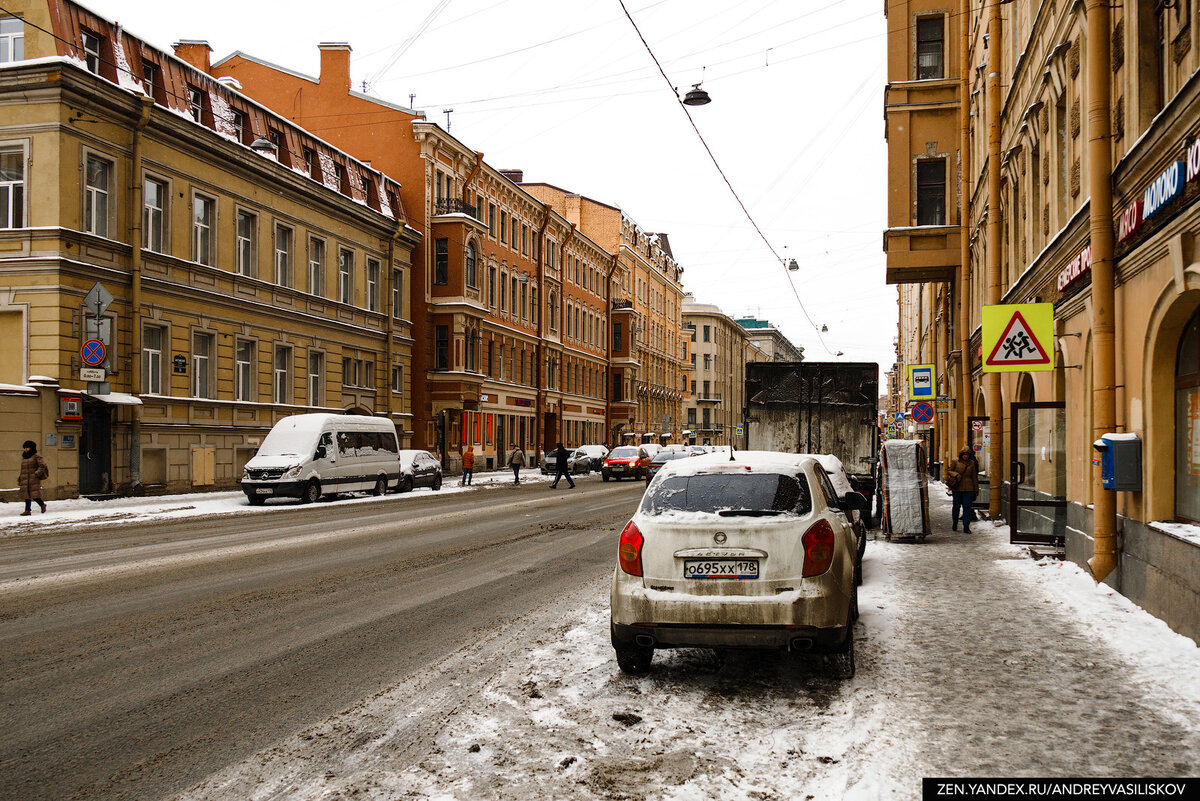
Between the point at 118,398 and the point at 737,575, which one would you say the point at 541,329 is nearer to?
the point at 118,398

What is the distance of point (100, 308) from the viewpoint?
24109mm

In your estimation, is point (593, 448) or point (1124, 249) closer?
point (1124, 249)

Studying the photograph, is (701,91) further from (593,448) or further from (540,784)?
(593,448)

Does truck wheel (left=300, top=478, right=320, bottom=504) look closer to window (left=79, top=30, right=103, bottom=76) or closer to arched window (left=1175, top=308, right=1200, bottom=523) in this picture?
window (left=79, top=30, right=103, bottom=76)

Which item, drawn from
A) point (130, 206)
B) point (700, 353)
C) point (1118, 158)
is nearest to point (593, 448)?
point (130, 206)

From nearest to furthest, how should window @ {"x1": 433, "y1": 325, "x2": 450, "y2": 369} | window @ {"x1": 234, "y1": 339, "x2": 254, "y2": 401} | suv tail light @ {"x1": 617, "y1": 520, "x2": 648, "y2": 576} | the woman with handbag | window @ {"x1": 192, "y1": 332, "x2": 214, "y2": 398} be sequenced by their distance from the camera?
suv tail light @ {"x1": 617, "y1": 520, "x2": 648, "y2": 576}, the woman with handbag, window @ {"x1": 192, "y1": 332, "x2": 214, "y2": 398}, window @ {"x1": 234, "y1": 339, "x2": 254, "y2": 401}, window @ {"x1": 433, "y1": 325, "x2": 450, "y2": 369}

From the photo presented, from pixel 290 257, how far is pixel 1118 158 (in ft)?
94.6

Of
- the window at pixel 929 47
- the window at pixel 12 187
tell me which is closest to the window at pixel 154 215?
the window at pixel 12 187

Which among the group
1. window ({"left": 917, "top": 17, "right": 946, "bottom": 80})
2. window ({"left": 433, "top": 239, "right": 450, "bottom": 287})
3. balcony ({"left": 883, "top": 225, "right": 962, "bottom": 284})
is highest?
window ({"left": 917, "top": 17, "right": 946, "bottom": 80})

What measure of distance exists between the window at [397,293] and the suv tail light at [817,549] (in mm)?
36799

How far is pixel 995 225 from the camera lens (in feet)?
62.6

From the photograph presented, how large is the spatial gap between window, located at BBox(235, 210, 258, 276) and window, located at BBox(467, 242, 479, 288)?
1531 cm

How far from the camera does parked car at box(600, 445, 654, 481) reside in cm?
4347

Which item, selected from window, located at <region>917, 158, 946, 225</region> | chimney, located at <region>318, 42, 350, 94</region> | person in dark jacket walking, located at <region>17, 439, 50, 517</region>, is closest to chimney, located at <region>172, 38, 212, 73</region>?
chimney, located at <region>318, 42, 350, 94</region>
